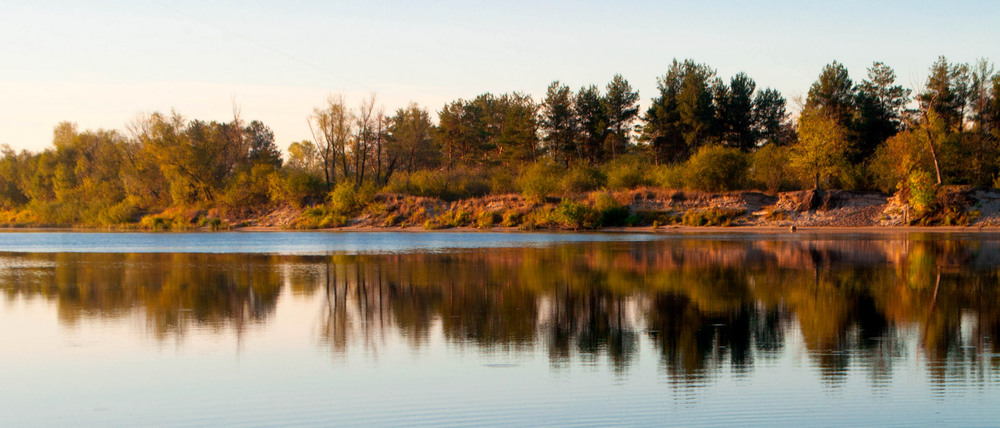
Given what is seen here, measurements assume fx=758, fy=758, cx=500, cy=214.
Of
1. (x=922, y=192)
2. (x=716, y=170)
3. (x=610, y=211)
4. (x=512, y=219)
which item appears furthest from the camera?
(x=512, y=219)

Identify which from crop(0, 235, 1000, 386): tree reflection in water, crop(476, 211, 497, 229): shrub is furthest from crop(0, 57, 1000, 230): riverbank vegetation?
A: crop(0, 235, 1000, 386): tree reflection in water

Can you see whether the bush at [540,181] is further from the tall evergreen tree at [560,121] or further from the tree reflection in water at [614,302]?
the tree reflection in water at [614,302]

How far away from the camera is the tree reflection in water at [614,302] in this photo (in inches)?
431

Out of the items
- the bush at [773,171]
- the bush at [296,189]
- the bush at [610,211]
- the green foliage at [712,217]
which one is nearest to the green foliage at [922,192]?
the bush at [773,171]

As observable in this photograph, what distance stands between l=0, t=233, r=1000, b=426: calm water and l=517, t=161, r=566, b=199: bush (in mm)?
43404

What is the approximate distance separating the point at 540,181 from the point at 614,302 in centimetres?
5008

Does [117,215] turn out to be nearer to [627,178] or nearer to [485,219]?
[485,219]

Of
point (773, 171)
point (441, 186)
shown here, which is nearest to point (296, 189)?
point (441, 186)

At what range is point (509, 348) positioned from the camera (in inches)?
442

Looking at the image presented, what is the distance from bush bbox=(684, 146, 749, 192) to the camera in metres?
60.1

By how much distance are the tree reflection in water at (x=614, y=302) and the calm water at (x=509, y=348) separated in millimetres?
78

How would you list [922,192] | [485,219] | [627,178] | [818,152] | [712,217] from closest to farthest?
[922,192], [818,152], [712,217], [627,178], [485,219]

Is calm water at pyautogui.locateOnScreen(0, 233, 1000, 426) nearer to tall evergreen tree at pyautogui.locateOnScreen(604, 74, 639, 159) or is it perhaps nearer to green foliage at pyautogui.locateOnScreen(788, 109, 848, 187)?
green foliage at pyautogui.locateOnScreen(788, 109, 848, 187)

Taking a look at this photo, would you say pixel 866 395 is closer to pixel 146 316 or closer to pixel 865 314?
pixel 865 314
